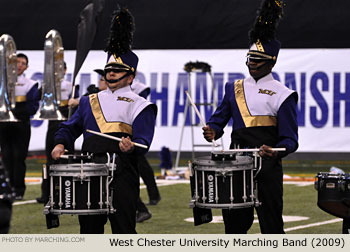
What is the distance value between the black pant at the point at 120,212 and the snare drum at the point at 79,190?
0.57 ft

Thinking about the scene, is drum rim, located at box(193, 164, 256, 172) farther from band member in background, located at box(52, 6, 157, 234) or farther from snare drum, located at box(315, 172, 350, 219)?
snare drum, located at box(315, 172, 350, 219)

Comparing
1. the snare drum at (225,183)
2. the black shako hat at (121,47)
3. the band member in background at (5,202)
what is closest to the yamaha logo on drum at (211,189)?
the snare drum at (225,183)

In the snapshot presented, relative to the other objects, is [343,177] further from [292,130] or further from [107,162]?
[107,162]

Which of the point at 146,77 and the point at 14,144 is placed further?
the point at 146,77

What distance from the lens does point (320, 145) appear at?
1561 cm

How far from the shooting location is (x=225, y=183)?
721cm

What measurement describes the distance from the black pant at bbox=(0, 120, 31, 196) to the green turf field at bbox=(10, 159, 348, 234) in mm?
312

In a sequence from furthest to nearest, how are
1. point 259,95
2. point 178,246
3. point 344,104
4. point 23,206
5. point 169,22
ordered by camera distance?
point 344,104
point 169,22
point 23,206
point 259,95
point 178,246

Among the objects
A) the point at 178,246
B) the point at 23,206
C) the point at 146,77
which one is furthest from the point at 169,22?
the point at 178,246

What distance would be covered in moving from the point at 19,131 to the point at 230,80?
13.7 feet

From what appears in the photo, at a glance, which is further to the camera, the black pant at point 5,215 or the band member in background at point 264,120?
the band member in background at point 264,120

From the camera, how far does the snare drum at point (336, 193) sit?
25.9ft

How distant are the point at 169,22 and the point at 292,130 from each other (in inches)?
255

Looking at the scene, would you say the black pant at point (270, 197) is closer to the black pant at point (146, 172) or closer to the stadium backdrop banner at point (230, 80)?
the black pant at point (146, 172)
